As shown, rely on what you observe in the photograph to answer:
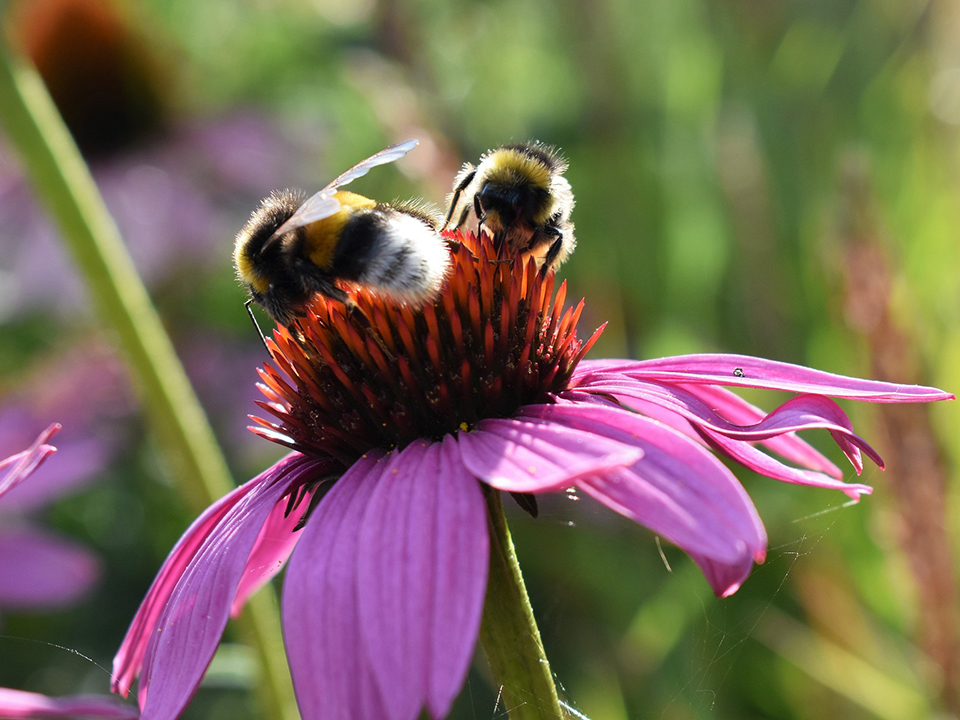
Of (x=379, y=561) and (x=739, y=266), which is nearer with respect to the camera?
(x=379, y=561)

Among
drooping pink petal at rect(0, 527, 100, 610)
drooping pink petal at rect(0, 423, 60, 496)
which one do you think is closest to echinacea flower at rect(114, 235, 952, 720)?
drooping pink petal at rect(0, 423, 60, 496)

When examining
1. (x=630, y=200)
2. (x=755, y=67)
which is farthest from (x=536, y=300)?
(x=755, y=67)

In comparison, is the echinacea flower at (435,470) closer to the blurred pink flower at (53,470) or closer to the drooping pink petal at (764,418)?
the drooping pink petal at (764,418)

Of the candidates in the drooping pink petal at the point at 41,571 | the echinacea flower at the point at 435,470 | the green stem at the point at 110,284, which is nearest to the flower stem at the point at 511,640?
the echinacea flower at the point at 435,470

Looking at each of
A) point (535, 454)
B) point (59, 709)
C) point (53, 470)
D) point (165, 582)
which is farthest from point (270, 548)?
point (53, 470)

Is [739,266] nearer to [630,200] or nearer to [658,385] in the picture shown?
[630,200]

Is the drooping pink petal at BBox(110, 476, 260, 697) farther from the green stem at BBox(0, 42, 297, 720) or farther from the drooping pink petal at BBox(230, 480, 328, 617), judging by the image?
the green stem at BBox(0, 42, 297, 720)

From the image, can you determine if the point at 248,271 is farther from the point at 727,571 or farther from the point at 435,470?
the point at 727,571
